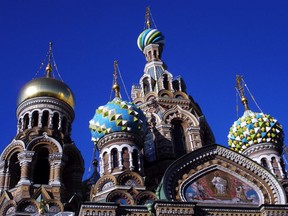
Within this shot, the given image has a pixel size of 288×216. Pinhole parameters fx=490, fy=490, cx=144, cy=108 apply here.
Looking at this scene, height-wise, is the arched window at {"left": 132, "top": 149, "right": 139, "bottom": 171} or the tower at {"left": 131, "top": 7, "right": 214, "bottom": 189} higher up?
the tower at {"left": 131, "top": 7, "right": 214, "bottom": 189}

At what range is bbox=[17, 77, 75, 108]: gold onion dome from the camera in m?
15.8

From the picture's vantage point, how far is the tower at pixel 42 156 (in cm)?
1322

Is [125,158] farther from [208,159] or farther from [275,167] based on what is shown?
[275,167]

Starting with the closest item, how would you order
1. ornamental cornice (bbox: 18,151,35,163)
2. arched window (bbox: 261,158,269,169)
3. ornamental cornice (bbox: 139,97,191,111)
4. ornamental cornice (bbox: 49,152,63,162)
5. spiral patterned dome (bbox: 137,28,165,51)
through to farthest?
ornamental cornice (bbox: 18,151,35,163) → ornamental cornice (bbox: 49,152,63,162) → arched window (bbox: 261,158,269,169) → ornamental cornice (bbox: 139,97,191,111) → spiral patterned dome (bbox: 137,28,165,51)

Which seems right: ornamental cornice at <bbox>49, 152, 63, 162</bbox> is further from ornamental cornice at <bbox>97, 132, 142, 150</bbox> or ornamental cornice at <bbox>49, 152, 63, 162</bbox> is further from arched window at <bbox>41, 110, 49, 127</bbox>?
arched window at <bbox>41, 110, 49, 127</bbox>

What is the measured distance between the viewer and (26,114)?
51.4ft

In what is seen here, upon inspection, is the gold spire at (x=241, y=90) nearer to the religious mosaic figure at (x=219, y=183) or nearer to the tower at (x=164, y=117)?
the tower at (x=164, y=117)

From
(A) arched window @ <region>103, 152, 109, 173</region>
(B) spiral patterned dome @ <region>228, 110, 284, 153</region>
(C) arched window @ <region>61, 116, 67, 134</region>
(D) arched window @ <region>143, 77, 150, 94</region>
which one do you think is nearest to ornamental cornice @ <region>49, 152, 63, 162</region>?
(A) arched window @ <region>103, 152, 109, 173</region>

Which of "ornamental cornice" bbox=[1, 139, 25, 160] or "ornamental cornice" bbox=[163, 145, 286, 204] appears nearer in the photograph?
"ornamental cornice" bbox=[163, 145, 286, 204]

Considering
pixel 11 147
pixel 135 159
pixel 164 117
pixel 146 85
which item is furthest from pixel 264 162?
pixel 11 147

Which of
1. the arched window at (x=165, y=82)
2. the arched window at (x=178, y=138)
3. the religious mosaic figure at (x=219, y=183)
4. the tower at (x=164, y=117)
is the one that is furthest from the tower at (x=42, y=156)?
the arched window at (x=165, y=82)

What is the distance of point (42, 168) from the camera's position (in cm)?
1516

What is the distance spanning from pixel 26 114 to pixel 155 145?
177 inches

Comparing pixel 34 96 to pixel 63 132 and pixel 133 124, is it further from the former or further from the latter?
pixel 133 124
